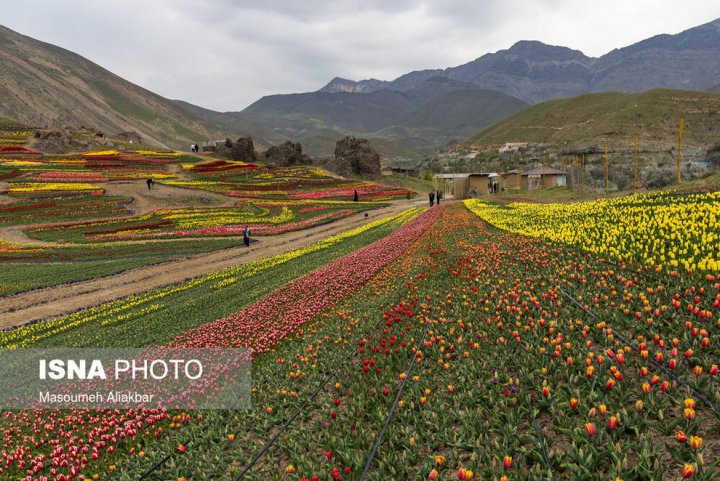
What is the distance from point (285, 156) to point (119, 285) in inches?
4092

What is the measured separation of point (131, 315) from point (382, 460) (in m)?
15.6

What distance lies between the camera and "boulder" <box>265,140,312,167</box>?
4798 inches

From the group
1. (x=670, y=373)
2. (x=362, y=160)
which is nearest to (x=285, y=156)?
(x=362, y=160)

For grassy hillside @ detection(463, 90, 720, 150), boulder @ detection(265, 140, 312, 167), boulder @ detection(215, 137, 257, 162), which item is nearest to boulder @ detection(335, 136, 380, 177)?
boulder @ detection(265, 140, 312, 167)

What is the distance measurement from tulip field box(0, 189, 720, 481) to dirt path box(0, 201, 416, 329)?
7991 mm

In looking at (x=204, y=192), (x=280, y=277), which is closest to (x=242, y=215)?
(x=204, y=192)

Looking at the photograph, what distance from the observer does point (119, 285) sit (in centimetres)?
2327

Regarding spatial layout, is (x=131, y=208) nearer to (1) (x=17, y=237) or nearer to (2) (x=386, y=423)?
(1) (x=17, y=237)

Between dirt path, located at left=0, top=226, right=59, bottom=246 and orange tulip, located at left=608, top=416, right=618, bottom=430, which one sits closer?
orange tulip, located at left=608, top=416, right=618, bottom=430

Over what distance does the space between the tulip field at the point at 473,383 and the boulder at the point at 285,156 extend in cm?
11323

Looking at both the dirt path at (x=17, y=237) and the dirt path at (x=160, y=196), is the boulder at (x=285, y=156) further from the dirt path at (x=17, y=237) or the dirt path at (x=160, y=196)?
the dirt path at (x=17, y=237)

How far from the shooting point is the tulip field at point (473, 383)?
176 inches

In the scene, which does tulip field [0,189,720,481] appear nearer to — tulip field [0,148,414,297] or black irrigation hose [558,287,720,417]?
black irrigation hose [558,287,720,417]

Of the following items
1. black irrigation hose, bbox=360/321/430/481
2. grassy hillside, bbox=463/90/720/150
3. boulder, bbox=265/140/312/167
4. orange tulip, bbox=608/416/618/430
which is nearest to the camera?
orange tulip, bbox=608/416/618/430
